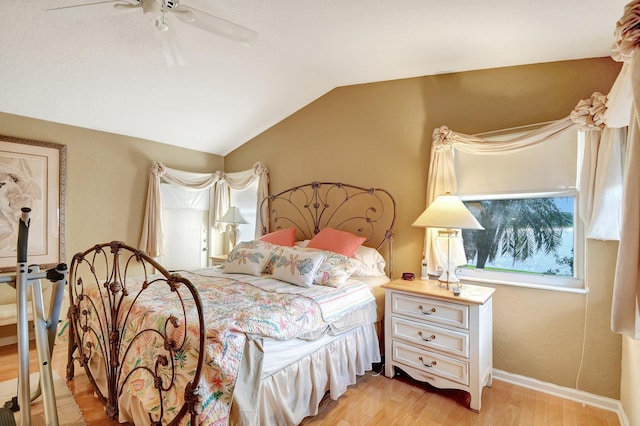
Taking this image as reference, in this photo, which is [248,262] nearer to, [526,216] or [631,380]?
[526,216]

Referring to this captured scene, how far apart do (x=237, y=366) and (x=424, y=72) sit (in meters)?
2.84

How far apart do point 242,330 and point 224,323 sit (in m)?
0.10

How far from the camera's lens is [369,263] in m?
3.00

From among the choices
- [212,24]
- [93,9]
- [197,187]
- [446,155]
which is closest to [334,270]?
[446,155]

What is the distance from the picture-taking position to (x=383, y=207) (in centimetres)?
322

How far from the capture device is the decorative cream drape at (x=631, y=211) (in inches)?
42.2

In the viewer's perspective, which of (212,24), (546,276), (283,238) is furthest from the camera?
(283,238)

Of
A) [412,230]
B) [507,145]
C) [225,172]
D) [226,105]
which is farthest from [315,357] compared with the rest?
[225,172]

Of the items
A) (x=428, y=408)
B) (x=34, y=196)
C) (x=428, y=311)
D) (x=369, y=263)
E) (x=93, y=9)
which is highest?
(x=93, y=9)

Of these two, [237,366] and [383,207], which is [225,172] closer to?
[383,207]

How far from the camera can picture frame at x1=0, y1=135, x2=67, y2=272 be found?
313cm

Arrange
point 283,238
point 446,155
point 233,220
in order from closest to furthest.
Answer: point 446,155
point 283,238
point 233,220

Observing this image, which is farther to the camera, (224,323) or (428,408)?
(428,408)

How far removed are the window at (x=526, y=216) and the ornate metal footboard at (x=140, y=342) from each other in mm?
2340
